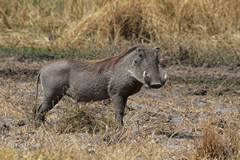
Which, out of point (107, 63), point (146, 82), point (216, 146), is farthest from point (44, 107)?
point (216, 146)

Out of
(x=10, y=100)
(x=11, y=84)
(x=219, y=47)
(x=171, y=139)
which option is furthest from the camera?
(x=219, y=47)

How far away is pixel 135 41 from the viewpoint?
12.5 m

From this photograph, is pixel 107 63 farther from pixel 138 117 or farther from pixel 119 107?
pixel 138 117

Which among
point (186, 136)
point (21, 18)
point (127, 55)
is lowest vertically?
point (21, 18)

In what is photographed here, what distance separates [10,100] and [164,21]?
4700 mm

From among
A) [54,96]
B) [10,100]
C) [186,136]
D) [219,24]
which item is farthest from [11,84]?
[219,24]

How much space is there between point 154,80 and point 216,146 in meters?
0.97

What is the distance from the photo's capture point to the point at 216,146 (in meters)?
6.21

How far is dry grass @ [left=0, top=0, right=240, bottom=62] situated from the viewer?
12219 millimetres

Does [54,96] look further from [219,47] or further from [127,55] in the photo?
[219,47]

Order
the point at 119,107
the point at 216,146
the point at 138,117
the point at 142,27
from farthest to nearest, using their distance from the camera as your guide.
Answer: the point at 142,27 < the point at 138,117 < the point at 119,107 < the point at 216,146

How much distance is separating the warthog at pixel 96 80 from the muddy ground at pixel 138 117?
0.40 ft

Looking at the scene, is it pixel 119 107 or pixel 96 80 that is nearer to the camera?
pixel 119 107

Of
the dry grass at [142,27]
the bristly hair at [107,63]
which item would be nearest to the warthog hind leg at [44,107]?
the bristly hair at [107,63]
